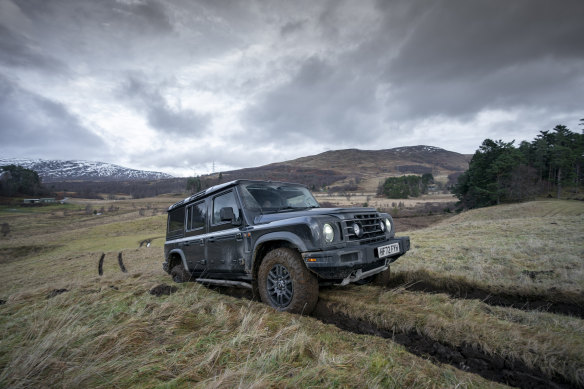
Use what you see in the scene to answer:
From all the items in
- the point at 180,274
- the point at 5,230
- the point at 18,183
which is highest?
the point at 18,183

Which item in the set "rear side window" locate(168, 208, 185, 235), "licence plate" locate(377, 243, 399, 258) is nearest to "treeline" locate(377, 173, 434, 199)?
"rear side window" locate(168, 208, 185, 235)

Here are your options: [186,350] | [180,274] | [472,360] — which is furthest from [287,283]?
[180,274]

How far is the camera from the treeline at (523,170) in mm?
38812

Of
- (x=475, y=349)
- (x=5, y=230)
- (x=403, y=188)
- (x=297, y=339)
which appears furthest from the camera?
(x=403, y=188)

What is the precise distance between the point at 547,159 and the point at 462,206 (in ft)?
64.8

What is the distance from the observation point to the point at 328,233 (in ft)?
10.6

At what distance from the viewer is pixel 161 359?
1912 mm

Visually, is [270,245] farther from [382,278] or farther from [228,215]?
[382,278]

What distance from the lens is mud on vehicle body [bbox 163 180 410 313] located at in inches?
124

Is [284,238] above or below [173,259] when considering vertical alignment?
above

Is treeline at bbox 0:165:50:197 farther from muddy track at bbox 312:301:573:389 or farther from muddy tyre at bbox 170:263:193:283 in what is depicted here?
muddy track at bbox 312:301:573:389

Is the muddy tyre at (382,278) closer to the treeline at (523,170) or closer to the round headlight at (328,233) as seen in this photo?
the round headlight at (328,233)

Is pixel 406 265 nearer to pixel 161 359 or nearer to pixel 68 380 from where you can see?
pixel 161 359

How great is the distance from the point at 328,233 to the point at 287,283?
2.96 ft
